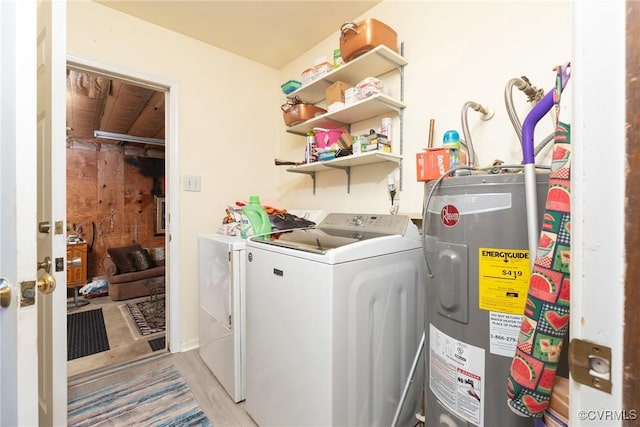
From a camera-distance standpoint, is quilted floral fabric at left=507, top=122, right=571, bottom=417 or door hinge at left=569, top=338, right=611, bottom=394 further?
quilted floral fabric at left=507, top=122, right=571, bottom=417

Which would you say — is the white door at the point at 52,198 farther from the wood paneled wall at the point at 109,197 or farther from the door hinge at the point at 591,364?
the wood paneled wall at the point at 109,197

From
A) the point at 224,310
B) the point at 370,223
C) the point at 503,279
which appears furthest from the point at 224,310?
the point at 503,279

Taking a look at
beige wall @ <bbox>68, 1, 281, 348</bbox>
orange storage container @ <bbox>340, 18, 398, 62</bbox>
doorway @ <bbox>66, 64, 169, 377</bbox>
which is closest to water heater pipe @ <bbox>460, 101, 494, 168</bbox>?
orange storage container @ <bbox>340, 18, 398, 62</bbox>

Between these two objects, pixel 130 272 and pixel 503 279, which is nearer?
pixel 503 279

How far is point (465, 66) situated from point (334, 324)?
4.88 ft

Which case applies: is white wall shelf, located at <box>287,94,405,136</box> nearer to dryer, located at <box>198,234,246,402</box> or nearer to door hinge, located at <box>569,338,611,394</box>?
dryer, located at <box>198,234,246,402</box>

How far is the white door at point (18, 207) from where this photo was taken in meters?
0.61

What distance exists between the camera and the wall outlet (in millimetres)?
2279

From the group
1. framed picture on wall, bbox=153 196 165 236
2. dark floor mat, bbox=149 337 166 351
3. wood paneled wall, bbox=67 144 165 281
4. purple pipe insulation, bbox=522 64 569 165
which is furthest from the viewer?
framed picture on wall, bbox=153 196 165 236

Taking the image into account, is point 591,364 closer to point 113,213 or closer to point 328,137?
point 328,137

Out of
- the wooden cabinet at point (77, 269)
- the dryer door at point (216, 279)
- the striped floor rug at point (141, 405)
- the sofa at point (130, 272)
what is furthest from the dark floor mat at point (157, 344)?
the wooden cabinet at point (77, 269)

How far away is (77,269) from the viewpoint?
4195 mm

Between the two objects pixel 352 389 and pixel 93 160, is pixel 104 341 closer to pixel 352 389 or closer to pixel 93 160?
pixel 352 389

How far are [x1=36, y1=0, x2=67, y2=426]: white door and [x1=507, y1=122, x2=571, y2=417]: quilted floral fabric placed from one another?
1.56 metres
